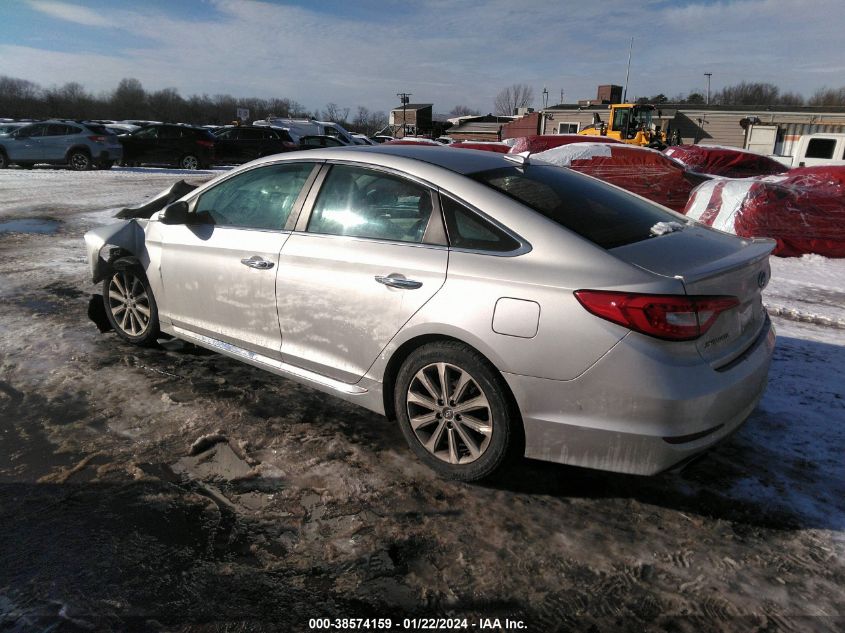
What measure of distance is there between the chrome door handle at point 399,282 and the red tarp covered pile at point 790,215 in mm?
6335

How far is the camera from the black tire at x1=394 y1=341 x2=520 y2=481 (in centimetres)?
264

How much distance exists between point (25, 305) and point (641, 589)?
5.72m

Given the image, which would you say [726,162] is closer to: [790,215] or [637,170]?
[637,170]

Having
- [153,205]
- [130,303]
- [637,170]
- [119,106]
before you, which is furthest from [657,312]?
[119,106]

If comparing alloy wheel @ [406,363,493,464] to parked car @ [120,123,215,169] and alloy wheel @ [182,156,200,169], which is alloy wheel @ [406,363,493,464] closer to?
parked car @ [120,123,215,169]

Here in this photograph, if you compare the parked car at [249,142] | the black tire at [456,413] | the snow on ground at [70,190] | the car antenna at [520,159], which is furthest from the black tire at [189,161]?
the black tire at [456,413]

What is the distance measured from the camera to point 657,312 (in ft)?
7.61

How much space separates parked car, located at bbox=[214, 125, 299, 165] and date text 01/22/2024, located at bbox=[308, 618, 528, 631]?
23.8 m

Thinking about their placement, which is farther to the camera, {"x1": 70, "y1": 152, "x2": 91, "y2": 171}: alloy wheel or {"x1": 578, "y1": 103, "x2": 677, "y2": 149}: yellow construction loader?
{"x1": 578, "y1": 103, "x2": 677, "y2": 149}: yellow construction loader

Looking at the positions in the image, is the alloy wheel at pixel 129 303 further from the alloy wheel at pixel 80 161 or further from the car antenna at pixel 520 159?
the alloy wheel at pixel 80 161

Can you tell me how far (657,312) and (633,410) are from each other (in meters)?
0.41

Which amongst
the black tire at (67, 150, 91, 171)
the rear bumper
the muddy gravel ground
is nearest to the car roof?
the rear bumper

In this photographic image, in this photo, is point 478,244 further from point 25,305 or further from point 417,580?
point 25,305

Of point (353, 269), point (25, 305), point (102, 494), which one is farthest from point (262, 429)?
point (25, 305)
